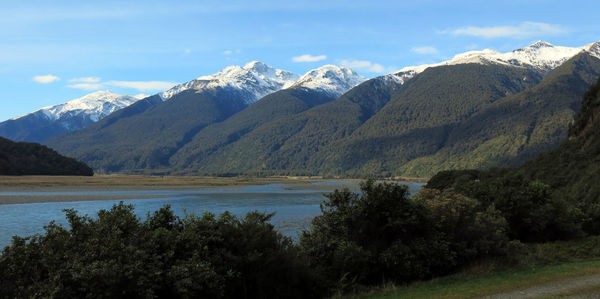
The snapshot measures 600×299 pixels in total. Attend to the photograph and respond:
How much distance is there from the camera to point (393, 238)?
24359mm

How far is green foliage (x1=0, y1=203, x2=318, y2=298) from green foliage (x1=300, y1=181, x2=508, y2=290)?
222 centimetres

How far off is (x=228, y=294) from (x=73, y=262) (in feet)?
18.9

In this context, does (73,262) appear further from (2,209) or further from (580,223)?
(2,209)

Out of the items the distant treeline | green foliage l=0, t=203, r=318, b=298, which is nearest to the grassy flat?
the distant treeline

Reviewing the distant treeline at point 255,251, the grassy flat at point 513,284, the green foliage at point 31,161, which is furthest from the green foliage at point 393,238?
the green foliage at point 31,161

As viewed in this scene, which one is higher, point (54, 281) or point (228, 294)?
point (54, 281)

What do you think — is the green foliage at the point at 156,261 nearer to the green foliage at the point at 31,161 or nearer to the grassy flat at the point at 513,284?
the grassy flat at the point at 513,284

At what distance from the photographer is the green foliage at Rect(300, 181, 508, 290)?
74.7 ft

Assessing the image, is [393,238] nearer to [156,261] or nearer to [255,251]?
[255,251]

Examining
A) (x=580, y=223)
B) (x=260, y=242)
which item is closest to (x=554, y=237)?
(x=580, y=223)

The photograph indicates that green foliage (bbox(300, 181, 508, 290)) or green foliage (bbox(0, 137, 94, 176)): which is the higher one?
green foliage (bbox(0, 137, 94, 176))

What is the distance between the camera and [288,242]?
22188 mm

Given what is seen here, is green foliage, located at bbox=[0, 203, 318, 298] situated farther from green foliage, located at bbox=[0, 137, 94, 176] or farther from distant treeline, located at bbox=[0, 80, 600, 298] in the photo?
green foliage, located at bbox=[0, 137, 94, 176]

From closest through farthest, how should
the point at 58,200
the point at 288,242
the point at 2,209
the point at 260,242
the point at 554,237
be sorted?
the point at 260,242 → the point at 288,242 → the point at 554,237 → the point at 2,209 → the point at 58,200
